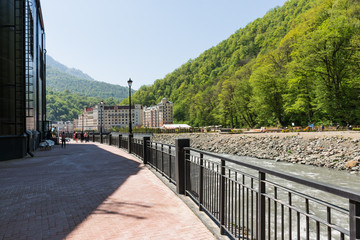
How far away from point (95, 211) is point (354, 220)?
4773mm

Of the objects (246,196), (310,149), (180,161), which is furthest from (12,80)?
(310,149)

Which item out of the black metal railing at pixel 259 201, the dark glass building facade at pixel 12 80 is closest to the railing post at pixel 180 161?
the black metal railing at pixel 259 201

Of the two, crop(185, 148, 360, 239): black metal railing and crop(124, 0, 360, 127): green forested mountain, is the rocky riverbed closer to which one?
crop(185, 148, 360, 239): black metal railing

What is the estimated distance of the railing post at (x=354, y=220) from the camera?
63.3 inches

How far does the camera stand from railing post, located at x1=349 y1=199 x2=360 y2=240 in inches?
63.3

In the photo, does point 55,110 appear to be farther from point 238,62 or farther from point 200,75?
point 238,62

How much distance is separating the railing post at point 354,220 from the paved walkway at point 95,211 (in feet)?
8.74

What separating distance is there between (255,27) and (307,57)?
305 feet

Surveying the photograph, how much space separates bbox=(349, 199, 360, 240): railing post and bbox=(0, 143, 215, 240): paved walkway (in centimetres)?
266

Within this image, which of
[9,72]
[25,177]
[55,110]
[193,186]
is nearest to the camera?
[193,186]

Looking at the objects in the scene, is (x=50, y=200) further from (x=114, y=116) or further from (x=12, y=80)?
(x=114, y=116)

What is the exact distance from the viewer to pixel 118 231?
13.6 feet

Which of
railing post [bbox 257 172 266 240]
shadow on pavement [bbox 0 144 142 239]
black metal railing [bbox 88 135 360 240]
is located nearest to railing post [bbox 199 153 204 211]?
black metal railing [bbox 88 135 360 240]

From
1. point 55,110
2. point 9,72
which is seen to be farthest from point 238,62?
point 55,110
